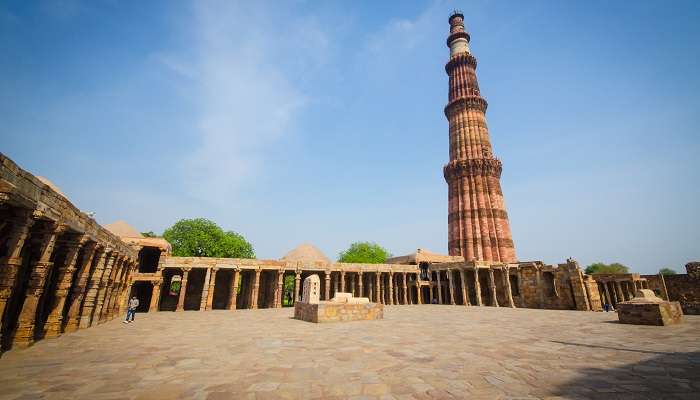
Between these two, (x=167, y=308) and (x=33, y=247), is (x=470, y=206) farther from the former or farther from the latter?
(x=33, y=247)

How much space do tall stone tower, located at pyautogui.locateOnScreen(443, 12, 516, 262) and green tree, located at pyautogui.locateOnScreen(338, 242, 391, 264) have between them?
55.6ft

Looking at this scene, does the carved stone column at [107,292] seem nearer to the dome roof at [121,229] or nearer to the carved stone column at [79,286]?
the carved stone column at [79,286]

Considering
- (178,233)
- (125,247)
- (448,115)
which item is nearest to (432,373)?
(125,247)

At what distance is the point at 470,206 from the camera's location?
3891 centimetres

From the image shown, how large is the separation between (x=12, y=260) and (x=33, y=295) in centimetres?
176

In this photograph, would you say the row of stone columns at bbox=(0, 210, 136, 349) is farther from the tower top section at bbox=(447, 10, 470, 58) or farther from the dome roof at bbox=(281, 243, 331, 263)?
the tower top section at bbox=(447, 10, 470, 58)

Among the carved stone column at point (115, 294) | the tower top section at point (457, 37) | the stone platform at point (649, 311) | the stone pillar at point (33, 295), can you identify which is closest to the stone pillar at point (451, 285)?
the stone platform at point (649, 311)

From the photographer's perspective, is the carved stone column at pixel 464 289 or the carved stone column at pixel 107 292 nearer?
the carved stone column at pixel 107 292

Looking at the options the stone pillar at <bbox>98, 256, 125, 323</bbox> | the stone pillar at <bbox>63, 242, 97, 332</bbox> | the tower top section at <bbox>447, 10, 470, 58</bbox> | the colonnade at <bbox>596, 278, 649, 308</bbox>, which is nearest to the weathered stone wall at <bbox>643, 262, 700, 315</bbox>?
the colonnade at <bbox>596, 278, 649, 308</bbox>

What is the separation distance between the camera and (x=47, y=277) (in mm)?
10984

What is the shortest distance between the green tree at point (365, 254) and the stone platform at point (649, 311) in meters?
41.2

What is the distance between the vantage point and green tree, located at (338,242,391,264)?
174 ft

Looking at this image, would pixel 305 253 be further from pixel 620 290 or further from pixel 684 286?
pixel 684 286

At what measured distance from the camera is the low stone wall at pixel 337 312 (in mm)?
12922
